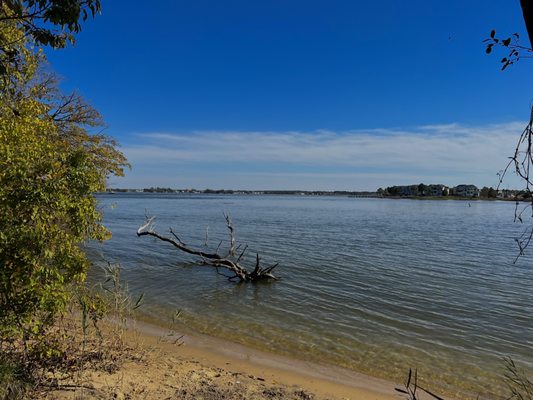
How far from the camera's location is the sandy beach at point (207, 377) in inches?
220

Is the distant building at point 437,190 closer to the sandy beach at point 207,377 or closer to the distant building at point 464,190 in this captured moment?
the distant building at point 464,190

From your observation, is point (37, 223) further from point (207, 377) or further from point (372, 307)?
point (372, 307)

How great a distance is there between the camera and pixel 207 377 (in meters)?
6.70

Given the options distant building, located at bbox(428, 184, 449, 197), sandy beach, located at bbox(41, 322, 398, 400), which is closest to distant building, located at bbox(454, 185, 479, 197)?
distant building, located at bbox(428, 184, 449, 197)

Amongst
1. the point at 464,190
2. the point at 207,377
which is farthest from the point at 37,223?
the point at 464,190

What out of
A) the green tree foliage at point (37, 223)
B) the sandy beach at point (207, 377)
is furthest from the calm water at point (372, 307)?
the green tree foliage at point (37, 223)

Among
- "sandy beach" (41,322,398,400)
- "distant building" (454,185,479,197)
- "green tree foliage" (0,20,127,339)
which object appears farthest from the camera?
"distant building" (454,185,479,197)

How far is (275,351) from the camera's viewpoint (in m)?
8.90

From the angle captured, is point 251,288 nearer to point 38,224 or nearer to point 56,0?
point 38,224

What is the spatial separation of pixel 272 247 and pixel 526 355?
55.2ft

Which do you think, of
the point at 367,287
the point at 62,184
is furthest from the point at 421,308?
the point at 62,184

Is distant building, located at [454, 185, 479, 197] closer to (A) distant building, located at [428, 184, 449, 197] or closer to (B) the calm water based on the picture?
(A) distant building, located at [428, 184, 449, 197]

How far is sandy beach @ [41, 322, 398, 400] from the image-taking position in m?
5.59

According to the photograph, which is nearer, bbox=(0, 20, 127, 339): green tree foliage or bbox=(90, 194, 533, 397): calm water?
bbox=(0, 20, 127, 339): green tree foliage
